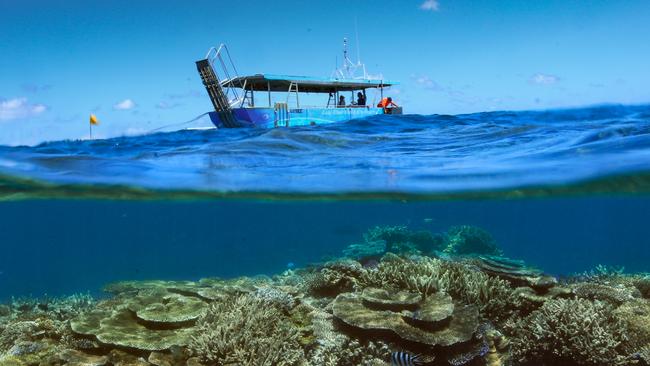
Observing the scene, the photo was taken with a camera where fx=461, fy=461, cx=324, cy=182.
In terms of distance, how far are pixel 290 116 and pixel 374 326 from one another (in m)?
20.7

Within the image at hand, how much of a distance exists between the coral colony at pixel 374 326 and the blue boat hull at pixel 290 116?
57.2 ft

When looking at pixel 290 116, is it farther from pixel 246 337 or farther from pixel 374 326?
pixel 374 326

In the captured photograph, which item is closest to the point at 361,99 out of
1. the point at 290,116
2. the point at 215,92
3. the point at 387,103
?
the point at 387,103

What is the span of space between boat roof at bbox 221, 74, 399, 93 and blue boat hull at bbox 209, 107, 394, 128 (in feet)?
5.17

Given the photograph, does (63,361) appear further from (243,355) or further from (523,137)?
(523,137)

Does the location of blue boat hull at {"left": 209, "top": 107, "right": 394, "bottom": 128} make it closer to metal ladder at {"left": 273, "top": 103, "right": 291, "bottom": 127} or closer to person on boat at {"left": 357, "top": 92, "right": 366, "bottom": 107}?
metal ladder at {"left": 273, "top": 103, "right": 291, "bottom": 127}

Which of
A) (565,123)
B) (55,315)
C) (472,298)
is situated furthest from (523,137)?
(55,315)

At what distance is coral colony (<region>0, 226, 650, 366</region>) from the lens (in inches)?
249

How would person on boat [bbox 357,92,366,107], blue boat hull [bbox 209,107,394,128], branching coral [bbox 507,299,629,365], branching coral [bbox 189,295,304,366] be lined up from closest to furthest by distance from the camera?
branching coral [bbox 507,299,629,365], branching coral [bbox 189,295,304,366], blue boat hull [bbox 209,107,394,128], person on boat [bbox 357,92,366,107]

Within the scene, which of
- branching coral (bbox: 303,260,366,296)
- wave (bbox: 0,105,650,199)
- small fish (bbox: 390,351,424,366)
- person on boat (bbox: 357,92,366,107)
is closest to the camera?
small fish (bbox: 390,351,424,366)

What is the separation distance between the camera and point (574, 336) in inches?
247

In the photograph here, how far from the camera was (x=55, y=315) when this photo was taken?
925 centimetres

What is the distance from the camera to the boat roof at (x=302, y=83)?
25344 millimetres

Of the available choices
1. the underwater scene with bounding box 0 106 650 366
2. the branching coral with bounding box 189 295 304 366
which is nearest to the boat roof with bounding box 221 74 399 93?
the underwater scene with bounding box 0 106 650 366
